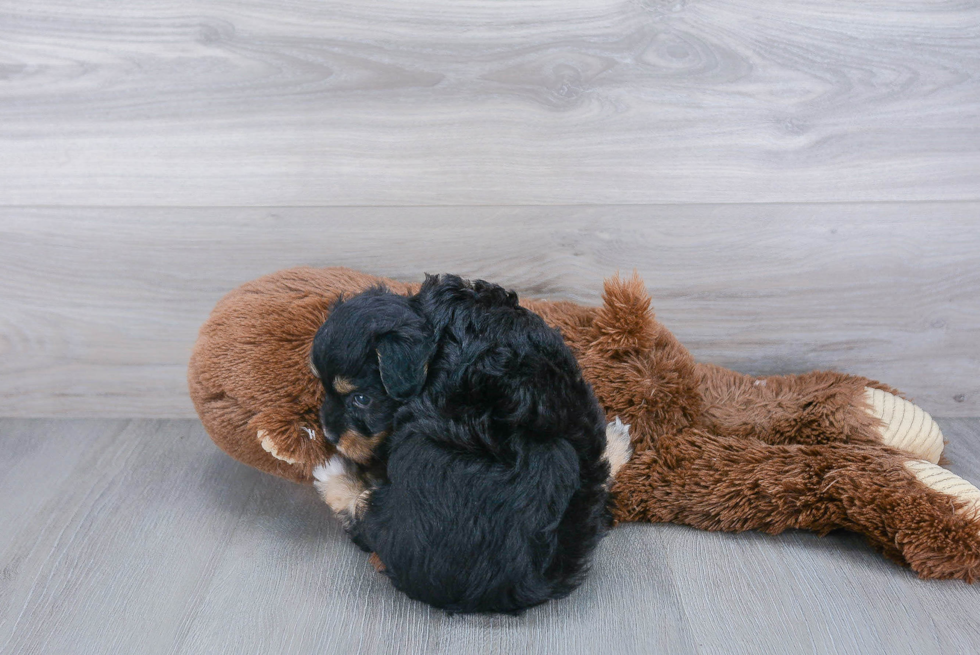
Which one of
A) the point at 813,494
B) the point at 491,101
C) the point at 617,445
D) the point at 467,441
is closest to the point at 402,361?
the point at 467,441

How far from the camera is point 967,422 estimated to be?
2279mm

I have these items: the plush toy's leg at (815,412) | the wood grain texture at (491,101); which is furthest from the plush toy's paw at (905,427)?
the wood grain texture at (491,101)

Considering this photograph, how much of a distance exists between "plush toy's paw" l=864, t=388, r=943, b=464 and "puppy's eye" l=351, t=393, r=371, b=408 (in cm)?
127

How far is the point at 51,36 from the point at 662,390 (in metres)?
1.91

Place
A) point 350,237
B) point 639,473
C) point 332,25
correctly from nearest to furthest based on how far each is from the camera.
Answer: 1. point 639,473
2. point 332,25
3. point 350,237

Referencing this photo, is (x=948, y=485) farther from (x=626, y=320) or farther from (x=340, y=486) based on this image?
(x=340, y=486)

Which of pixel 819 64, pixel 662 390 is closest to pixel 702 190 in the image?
pixel 819 64

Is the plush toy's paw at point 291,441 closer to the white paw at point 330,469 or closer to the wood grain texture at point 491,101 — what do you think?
the white paw at point 330,469

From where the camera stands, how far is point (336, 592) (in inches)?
62.5

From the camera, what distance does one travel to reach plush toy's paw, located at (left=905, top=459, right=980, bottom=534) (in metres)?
1.59

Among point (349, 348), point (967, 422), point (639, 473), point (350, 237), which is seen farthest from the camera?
point (967, 422)

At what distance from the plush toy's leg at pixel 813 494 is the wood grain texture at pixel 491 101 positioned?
0.74 m

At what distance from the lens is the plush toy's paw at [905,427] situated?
1826 millimetres

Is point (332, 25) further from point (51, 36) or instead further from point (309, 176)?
point (51, 36)
